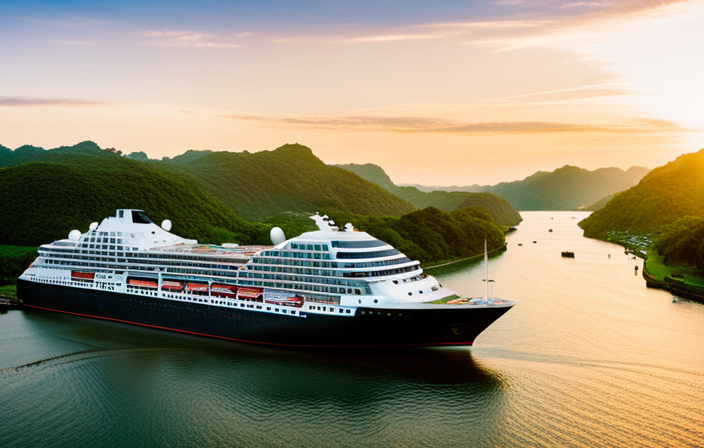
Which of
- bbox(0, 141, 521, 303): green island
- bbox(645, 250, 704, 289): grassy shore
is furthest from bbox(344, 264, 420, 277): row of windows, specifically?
bbox(0, 141, 521, 303): green island

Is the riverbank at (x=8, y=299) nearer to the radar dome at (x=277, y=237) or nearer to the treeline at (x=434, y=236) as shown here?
the radar dome at (x=277, y=237)

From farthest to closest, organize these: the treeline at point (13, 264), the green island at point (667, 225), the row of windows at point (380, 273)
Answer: the treeline at point (13, 264) → the green island at point (667, 225) → the row of windows at point (380, 273)

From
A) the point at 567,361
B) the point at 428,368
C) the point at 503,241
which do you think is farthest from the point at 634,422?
the point at 503,241

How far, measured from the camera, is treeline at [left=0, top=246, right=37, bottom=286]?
2712 inches

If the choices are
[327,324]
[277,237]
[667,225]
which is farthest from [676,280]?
[667,225]

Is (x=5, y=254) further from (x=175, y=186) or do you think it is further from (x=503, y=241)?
(x=503, y=241)

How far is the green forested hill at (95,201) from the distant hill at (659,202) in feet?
348

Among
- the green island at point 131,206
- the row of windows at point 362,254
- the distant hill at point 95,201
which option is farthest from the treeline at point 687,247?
the distant hill at point 95,201

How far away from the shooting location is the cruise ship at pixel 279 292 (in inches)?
1361

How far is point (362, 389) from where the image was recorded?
99.7ft

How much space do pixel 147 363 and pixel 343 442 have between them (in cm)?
1848

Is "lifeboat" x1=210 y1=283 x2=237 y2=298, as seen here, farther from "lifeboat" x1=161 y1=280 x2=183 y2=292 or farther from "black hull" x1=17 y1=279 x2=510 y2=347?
"lifeboat" x1=161 y1=280 x2=183 y2=292

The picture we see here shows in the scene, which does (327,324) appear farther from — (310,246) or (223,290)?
(223,290)

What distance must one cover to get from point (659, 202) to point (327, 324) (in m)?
136
